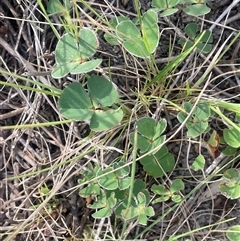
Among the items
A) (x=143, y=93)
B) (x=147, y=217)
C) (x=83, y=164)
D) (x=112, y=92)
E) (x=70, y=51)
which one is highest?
(x=70, y=51)

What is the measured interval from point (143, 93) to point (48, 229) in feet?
1.65

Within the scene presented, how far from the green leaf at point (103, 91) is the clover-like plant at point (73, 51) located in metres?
0.05

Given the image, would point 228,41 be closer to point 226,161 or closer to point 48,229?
point 226,161

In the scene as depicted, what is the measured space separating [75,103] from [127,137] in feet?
0.72

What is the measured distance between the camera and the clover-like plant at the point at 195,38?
116 cm

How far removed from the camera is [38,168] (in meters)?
1.28

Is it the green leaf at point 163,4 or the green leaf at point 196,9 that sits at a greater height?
the green leaf at point 163,4

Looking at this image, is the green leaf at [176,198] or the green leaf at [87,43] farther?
the green leaf at [176,198]

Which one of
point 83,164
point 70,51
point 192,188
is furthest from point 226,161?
point 70,51

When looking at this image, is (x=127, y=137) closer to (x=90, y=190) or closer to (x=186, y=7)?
(x=90, y=190)

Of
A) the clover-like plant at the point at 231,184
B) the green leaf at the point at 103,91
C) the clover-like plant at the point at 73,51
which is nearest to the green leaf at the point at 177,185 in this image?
the clover-like plant at the point at 231,184

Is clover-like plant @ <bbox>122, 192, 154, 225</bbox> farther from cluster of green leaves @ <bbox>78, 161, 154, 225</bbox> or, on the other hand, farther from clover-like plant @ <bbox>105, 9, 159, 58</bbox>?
clover-like plant @ <bbox>105, 9, 159, 58</bbox>

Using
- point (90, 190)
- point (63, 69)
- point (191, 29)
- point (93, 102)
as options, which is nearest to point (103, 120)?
point (93, 102)

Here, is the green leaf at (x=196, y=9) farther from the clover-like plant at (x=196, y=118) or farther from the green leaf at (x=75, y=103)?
the green leaf at (x=75, y=103)
